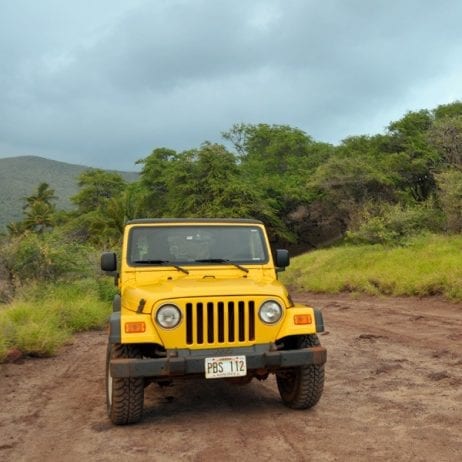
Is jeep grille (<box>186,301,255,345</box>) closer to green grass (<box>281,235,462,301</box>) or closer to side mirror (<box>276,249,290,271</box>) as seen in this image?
side mirror (<box>276,249,290,271</box>)

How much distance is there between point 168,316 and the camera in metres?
5.00

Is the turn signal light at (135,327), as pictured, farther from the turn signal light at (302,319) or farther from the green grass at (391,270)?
the green grass at (391,270)

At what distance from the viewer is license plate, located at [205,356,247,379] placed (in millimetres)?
4938

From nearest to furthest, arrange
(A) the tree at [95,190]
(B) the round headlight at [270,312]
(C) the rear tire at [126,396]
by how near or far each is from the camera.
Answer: (C) the rear tire at [126,396] → (B) the round headlight at [270,312] → (A) the tree at [95,190]

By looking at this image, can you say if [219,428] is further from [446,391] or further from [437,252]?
[437,252]

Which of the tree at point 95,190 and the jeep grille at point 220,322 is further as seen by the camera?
the tree at point 95,190

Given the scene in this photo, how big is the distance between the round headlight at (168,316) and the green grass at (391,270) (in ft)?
33.7

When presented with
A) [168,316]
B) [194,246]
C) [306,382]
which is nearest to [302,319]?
[306,382]

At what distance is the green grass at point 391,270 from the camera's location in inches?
599

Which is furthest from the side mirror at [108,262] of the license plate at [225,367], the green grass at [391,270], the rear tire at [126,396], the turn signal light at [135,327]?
the green grass at [391,270]

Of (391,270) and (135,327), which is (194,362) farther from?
(391,270)

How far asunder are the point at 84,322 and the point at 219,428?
8.16 metres

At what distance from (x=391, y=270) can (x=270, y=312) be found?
13.8 metres

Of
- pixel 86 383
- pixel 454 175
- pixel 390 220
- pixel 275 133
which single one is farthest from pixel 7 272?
pixel 275 133
